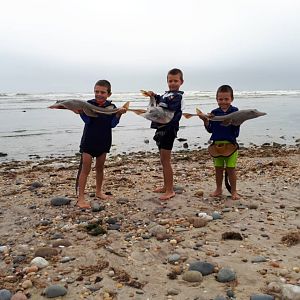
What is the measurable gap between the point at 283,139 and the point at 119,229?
1423 centimetres

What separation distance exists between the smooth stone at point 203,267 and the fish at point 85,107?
3342mm

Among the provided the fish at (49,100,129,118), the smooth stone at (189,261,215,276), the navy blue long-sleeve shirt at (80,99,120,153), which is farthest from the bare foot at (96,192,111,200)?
the smooth stone at (189,261,215,276)

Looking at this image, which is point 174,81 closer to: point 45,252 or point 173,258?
point 173,258

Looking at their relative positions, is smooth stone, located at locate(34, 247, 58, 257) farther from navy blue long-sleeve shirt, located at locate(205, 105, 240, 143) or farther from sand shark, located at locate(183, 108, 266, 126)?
navy blue long-sleeve shirt, located at locate(205, 105, 240, 143)

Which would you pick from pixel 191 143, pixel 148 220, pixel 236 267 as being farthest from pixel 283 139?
pixel 236 267

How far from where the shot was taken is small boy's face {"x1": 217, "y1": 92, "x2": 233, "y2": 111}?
6895 millimetres

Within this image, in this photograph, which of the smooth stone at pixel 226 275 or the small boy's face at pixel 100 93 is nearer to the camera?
the smooth stone at pixel 226 275

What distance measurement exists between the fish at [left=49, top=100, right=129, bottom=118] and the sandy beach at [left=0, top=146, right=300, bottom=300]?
4.85 ft

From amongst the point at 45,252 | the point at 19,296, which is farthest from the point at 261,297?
the point at 45,252

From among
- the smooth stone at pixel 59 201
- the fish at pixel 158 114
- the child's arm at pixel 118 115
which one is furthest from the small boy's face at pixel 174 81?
the smooth stone at pixel 59 201

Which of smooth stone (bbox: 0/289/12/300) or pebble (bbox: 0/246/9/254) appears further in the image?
pebble (bbox: 0/246/9/254)

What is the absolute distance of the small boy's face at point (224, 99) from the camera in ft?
22.6

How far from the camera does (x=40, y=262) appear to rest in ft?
14.1

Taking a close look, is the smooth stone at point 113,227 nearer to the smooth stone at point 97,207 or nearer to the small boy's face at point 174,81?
the smooth stone at point 97,207
